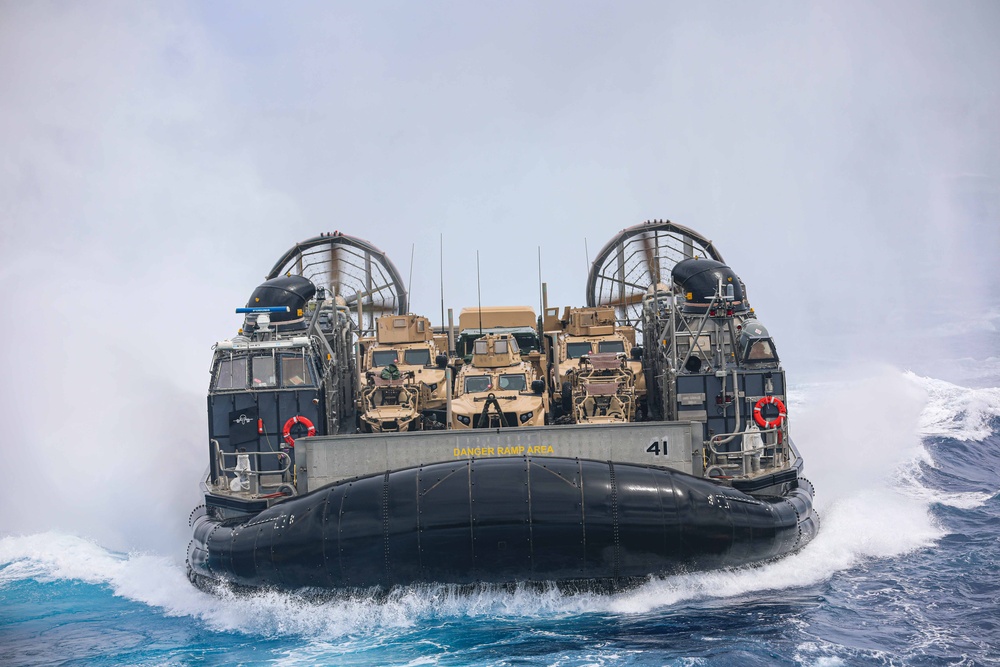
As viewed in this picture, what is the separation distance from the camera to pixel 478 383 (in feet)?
51.8

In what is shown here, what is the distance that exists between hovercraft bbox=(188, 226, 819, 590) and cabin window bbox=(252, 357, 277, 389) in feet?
0.07

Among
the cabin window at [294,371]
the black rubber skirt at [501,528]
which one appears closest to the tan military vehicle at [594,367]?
the black rubber skirt at [501,528]

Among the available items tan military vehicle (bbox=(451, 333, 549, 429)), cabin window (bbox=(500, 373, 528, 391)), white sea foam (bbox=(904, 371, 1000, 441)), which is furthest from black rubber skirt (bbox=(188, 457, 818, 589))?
white sea foam (bbox=(904, 371, 1000, 441))

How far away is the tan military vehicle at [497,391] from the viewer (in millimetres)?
14750

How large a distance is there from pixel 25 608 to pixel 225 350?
421 cm

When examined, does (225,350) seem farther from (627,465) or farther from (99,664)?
(627,465)

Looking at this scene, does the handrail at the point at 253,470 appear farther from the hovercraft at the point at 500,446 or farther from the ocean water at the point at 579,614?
the ocean water at the point at 579,614

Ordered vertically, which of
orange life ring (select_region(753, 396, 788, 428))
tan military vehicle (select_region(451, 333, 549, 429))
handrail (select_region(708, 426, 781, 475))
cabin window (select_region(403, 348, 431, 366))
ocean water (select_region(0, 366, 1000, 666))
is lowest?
ocean water (select_region(0, 366, 1000, 666))

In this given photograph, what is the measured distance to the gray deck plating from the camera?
511 inches

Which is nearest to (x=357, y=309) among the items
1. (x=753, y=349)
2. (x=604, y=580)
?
(x=753, y=349)

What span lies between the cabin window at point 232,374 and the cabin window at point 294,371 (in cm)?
55

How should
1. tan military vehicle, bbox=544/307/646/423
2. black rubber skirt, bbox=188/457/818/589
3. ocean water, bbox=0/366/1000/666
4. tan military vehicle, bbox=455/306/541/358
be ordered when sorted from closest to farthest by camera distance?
1. ocean water, bbox=0/366/1000/666
2. black rubber skirt, bbox=188/457/818/589
3. tan military vehicle, bbox=544/307/646/423
4. tan military vehicle, bbox=455/306/541/358

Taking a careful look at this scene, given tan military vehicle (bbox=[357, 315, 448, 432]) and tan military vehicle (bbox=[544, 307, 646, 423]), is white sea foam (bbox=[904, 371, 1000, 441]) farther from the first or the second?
tan military vehicle (bbox=[357, 315, 448, 432])

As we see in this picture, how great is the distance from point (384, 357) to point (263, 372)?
350 centimetres
